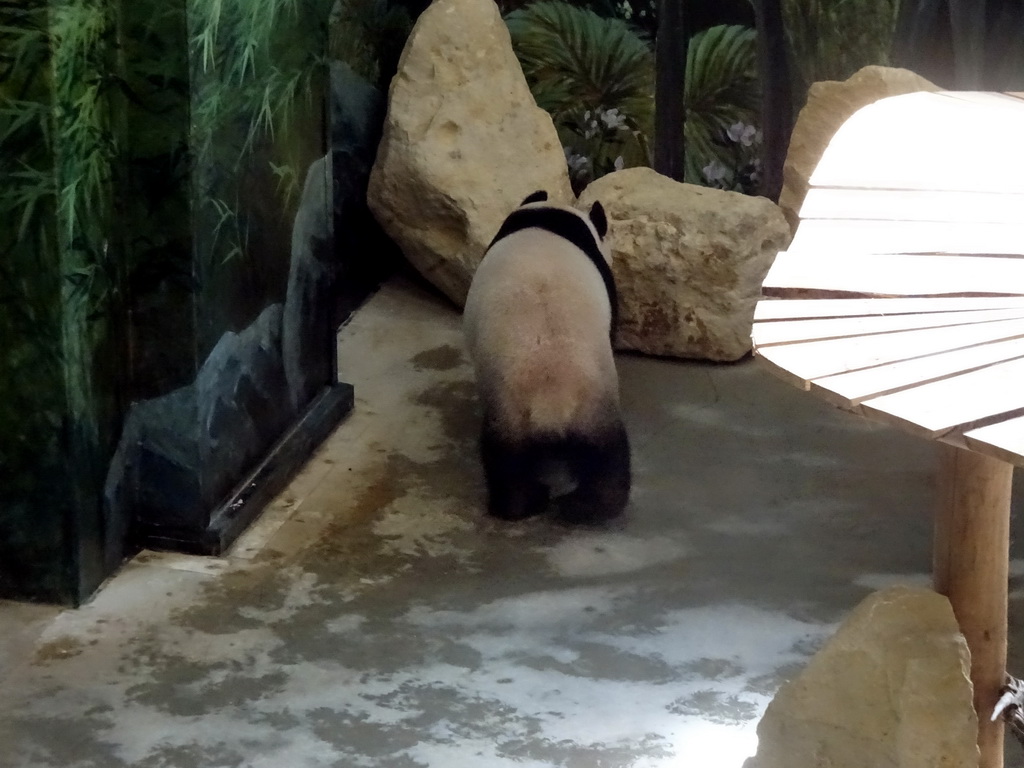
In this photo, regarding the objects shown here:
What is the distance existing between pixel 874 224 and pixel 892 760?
3.03 feet

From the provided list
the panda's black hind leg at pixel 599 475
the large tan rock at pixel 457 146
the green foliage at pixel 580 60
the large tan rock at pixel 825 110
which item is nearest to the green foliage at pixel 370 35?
the large tan rock at pixel 457 146

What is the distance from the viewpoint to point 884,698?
2.12 meters

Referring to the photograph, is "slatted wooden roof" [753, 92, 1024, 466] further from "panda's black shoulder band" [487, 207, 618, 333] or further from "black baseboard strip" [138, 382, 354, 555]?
"black baseboard strip" [138, 382, 354, 555]

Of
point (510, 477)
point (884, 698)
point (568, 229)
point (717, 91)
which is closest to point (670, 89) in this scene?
point (717, 91)

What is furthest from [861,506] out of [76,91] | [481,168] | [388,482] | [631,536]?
[76,91]

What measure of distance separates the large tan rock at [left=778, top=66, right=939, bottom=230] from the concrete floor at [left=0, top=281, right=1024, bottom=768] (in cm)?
110

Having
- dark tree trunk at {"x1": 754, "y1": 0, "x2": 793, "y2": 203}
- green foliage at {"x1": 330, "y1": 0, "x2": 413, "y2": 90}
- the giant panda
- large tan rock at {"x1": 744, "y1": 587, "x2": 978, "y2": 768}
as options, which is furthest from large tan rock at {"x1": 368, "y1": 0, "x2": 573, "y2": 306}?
large tan rock at {"x1": 744, "y1": 587, "x2": 978, "y2": 768}

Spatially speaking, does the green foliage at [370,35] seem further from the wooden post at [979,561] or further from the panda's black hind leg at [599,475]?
the wooden post at [979,561]

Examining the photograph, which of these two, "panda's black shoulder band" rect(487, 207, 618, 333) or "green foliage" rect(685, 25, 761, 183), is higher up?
"green foliage" rect(685, 25, 761, 183)

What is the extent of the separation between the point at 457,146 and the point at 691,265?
1070 mm

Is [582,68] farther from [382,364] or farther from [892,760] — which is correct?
[892,760]

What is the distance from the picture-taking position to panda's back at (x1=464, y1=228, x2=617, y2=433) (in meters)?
3.63

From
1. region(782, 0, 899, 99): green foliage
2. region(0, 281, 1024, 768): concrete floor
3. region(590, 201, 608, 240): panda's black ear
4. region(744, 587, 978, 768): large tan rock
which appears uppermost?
region(782, 0, 899, 99): green foliage

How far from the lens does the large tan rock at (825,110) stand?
4.90 m
